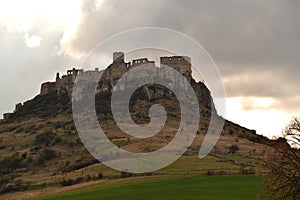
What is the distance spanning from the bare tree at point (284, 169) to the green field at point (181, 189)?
19.7 metres

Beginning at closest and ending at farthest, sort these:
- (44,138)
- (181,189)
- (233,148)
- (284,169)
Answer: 1. (284,169)
2. (181,189)
3. (233,148)
4. (44,138)

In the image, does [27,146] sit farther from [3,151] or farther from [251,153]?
[251,153]

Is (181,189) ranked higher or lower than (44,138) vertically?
lower

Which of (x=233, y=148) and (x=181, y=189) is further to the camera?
(x=233, y=148)

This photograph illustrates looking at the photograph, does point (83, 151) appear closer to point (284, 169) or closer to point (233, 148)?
point (233, 148)

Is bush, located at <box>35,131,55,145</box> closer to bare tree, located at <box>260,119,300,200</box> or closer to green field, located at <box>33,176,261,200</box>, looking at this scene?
green field, located at <box>33,176,261,200</box>

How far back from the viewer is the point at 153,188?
259 feet

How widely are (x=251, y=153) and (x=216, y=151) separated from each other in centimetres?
920

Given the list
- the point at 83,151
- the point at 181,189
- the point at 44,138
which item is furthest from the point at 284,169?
the point at 44,138

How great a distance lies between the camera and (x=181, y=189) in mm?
74875

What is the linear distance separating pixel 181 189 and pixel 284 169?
122ft

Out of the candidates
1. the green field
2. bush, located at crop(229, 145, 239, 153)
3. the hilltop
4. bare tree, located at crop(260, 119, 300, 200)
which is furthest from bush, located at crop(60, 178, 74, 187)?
bare tree, located at crop(260, 119, 300, 200)

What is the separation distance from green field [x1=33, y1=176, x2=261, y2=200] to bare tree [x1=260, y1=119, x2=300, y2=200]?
19696mm

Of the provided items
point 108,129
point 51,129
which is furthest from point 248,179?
point 51,129
